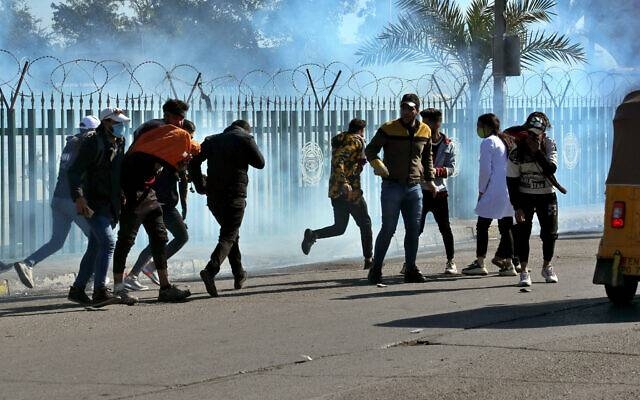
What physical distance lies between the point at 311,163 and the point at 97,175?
25.9 ft

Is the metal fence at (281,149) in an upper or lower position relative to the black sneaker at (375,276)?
upper

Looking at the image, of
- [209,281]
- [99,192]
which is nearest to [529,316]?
[209,281]

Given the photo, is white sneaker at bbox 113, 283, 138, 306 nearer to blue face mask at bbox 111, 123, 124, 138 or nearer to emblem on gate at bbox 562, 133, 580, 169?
blue face mask at bbox 111, 123, 124, 138

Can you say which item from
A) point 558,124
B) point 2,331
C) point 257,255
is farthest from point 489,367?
point 558,124

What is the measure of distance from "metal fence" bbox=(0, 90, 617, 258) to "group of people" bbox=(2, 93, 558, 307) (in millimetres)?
2532

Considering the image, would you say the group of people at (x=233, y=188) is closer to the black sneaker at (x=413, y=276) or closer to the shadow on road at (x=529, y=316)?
the black sneaker at (x=413, y=276)

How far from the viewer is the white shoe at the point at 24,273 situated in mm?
12805

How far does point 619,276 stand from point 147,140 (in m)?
3.96

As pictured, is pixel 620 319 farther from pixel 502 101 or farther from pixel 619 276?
pixel 502 101

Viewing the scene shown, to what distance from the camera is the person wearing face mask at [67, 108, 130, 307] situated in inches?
424

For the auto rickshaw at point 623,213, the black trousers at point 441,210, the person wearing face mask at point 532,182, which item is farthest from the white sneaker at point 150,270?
the auto rickshaw at point 623,213

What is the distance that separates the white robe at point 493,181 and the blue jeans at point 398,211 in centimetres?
95

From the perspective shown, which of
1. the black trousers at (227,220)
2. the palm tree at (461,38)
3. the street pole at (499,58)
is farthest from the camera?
the palm tree at (461,38)

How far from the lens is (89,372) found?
797 cm
